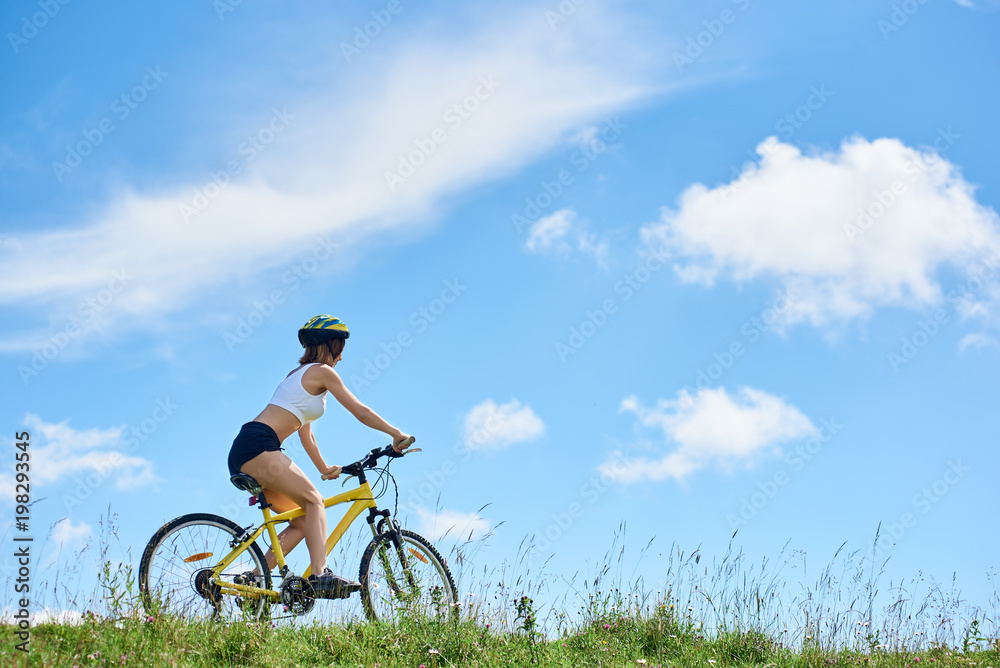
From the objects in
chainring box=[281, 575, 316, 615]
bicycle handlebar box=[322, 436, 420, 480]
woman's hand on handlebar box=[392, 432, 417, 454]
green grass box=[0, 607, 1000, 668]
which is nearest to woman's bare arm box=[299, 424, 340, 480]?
bicycle handlebar box=[322, 436, 420, 480]

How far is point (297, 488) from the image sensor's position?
20.3ft

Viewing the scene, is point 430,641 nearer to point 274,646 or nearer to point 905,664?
point 274,646

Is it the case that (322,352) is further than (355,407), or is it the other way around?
(322,352)

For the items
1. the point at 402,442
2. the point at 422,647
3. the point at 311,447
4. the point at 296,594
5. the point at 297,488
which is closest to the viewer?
the point at 422,647

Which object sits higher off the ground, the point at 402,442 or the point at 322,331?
the point at 322,331

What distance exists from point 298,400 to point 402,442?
946 mm

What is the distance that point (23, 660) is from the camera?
4652mm

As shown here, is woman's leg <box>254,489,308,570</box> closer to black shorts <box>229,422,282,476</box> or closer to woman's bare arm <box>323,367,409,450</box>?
black shorts <box>229,422,282,476</box>

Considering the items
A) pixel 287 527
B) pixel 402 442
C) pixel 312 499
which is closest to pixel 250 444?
pixel 312 499

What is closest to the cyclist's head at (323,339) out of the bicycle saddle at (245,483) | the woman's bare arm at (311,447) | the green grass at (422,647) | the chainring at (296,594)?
the woman's bare arm at (311,447)

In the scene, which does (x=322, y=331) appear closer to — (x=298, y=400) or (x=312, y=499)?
(x=298, y=400)

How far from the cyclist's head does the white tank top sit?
0.65ft

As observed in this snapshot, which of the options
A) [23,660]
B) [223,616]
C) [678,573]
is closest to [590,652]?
[678,573]

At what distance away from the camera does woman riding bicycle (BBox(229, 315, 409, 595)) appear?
20.0 feet
